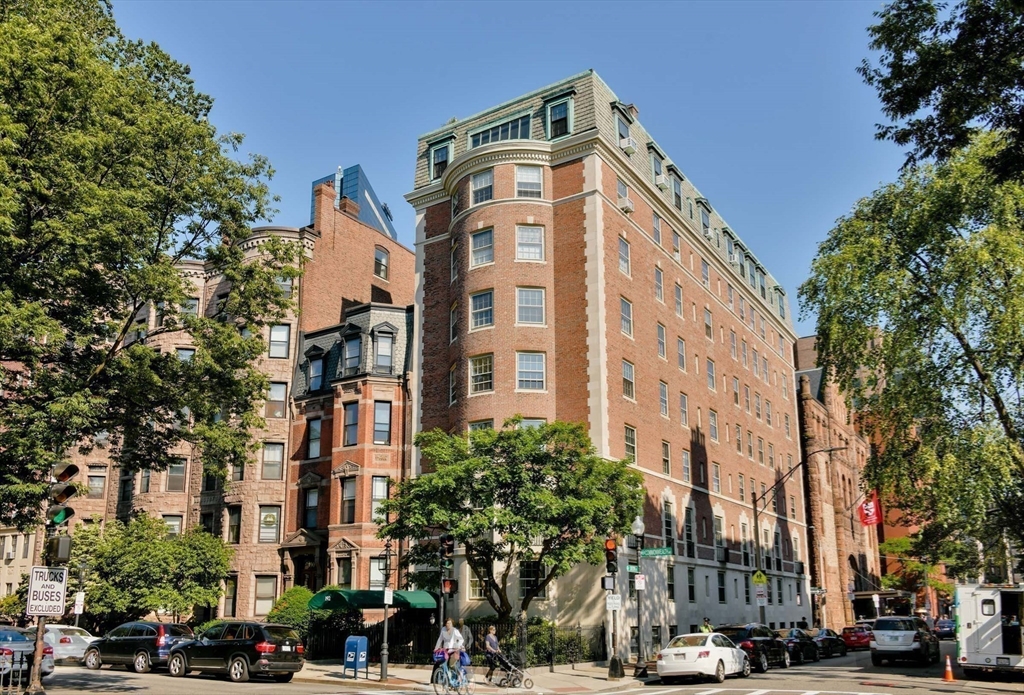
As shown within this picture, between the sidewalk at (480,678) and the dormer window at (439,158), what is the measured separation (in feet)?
77.9

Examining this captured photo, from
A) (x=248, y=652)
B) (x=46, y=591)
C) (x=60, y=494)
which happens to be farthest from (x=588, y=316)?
(x=46, y=591)

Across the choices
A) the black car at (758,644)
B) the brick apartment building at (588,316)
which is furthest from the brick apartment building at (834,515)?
the black car at (758,644)

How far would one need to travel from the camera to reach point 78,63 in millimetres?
21125

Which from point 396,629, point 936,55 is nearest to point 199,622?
point 396,629

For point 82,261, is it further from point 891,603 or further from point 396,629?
point 891,603

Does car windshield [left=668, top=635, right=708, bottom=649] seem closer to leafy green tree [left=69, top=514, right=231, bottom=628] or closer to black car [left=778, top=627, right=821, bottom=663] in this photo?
black car [left=778, top=627, right=821, bottom=663]

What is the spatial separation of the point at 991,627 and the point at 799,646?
991 cm

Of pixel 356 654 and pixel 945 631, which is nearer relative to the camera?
pixel 356 654

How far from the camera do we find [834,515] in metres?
72.7

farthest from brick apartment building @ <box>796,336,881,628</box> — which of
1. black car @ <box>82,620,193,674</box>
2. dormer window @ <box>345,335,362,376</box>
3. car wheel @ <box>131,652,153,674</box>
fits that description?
car wheel @ <box>131,652,153,674</box>

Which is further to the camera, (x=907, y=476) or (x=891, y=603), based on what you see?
(x=891, y=603)

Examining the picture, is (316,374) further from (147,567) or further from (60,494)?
(60,494)

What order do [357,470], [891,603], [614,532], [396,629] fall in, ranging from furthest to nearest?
[891,603], [357,470], [396,629], [614,532]

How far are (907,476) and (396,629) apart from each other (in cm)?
1959
